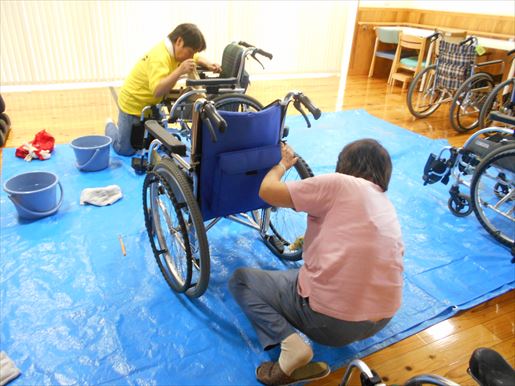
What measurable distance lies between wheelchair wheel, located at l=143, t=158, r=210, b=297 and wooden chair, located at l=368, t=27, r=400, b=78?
4.41m

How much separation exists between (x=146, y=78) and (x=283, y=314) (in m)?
1.87

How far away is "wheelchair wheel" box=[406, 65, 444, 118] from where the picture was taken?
372cm

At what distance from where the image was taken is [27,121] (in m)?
3.29

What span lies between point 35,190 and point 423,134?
3091 millimetres

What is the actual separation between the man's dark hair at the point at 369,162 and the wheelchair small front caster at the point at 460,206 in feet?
4.41

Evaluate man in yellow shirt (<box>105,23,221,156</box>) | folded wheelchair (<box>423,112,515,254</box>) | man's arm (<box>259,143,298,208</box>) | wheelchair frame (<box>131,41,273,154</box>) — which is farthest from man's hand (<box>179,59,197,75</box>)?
folded wheelchair (<box>423,112,515,254</box>)

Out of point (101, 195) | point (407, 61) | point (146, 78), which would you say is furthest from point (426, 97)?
point (101, 195)

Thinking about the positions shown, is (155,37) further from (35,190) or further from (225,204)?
(225,204)

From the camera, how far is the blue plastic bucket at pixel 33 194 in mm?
1916

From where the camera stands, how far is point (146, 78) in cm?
252

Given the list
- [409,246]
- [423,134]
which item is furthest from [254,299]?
[423,134]

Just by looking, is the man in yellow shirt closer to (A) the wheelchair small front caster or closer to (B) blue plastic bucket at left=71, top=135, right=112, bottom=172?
(B) blue plastic bucket at left=71, top=135, right=112, bottom=172

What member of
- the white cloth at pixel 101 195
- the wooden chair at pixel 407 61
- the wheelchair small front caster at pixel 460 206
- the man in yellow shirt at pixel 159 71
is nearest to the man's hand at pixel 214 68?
the man in yellow shirt at pixel 159 71

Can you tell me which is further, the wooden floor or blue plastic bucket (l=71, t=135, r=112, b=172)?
blue plastic bucket (l=71, t=135, r=112, b=172)
